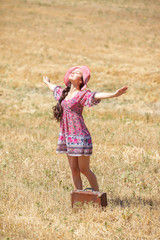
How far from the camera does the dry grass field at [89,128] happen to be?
5.09 m

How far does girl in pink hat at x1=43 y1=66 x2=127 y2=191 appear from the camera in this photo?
5.39 m

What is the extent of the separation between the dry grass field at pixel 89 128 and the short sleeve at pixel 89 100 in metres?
1.45

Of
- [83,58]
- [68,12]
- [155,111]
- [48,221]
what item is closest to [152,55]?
[83,58]

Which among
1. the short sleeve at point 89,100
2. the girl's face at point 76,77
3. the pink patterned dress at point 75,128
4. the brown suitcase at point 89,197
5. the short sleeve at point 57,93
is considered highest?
the girl's face at point 76,77

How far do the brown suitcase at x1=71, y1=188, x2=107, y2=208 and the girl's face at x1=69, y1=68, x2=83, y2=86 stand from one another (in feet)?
5.18

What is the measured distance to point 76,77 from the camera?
5727 mm

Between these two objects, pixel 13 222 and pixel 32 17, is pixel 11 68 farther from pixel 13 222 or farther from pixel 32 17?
pixel 13 222

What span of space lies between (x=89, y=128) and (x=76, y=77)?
557cm

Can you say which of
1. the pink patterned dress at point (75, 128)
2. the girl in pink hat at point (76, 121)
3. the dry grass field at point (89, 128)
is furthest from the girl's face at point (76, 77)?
the dry grass field at point (89, 128)

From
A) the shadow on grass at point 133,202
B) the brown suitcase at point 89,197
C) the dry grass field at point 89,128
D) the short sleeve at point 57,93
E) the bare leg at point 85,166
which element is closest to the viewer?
the dry grass field at point 89,128

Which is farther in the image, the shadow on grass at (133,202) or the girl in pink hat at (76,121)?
the shadow on grass at (133,202)

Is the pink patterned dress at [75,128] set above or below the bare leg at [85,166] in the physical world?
above

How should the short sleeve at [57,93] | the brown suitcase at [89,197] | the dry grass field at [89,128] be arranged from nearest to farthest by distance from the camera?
the dry grass field at [89,128]
the brown suitcase at [89,197]
the short sleeve at [57,93]

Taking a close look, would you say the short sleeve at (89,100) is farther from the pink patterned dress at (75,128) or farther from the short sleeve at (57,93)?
the short sleeve at (57,93)
